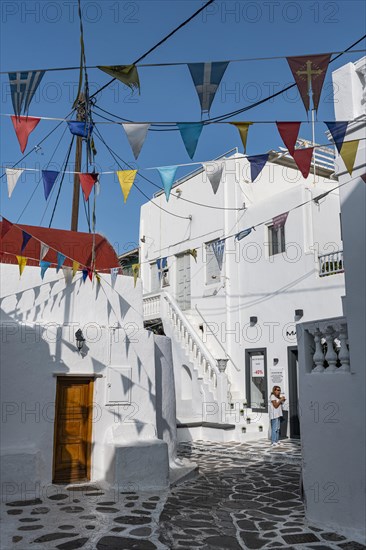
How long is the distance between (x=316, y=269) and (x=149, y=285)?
8430mm

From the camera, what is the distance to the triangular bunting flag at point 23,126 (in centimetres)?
575

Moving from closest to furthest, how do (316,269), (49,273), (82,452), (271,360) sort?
(82,452)
(49,273)
(316,269)
(271,360)

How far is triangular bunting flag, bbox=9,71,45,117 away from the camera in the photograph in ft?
17.3

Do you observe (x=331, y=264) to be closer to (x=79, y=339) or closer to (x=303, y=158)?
(x=79, y=339)

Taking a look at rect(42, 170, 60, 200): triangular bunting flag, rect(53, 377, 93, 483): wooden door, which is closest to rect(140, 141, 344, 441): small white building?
rect(53, 377, 93, 483): wooden door

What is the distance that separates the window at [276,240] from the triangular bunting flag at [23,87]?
10341mm

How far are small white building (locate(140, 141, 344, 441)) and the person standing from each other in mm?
959

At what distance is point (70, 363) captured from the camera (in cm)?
876

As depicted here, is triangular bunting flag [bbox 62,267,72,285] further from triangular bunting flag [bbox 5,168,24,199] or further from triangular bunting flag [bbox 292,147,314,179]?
triangular bunting flag [bbox 292,147,314,179]

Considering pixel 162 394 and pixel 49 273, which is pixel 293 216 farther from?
pixel 49 273

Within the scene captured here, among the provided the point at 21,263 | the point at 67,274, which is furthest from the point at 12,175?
the point at 67,274

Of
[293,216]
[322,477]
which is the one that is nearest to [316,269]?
[293,216]

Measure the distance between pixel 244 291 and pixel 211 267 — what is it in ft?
6.26

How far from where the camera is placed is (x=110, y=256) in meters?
11.4
